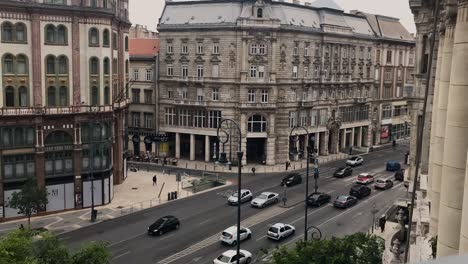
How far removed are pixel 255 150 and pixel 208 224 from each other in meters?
34.6

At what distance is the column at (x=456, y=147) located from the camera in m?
15.8

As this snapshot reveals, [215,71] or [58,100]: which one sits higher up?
[215,71]

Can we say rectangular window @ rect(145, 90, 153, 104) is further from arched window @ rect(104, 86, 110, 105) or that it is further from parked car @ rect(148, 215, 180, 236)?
parked car @ rect(148, 215, 180, 236)

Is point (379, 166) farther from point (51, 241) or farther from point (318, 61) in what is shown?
point (51, 241)

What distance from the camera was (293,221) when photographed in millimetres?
49656

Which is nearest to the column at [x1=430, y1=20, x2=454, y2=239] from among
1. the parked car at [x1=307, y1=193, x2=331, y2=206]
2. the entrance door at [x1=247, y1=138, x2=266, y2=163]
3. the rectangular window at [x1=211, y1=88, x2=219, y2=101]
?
the parked car at [x1=307, y1=193, x2=331, y2=206]

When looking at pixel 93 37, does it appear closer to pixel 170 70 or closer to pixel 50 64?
pixel 50 64

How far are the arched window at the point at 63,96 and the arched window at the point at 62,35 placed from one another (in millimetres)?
4646

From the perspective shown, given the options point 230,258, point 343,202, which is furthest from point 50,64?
point 343,202

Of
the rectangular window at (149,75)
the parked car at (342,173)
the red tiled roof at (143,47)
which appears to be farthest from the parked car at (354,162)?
the red tiled roof at (143,47)

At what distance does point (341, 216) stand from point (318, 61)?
38.9 meters

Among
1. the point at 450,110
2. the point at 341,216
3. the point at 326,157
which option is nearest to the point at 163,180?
the point at 341,216

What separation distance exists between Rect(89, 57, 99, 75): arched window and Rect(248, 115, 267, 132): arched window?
28499 millimetres

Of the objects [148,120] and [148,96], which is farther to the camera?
[148,120]
